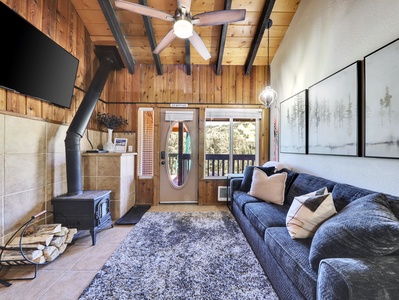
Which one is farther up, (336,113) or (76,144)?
(336,113)

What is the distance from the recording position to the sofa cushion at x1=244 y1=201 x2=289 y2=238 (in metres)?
1.92

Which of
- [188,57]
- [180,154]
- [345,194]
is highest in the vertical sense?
[188,57]

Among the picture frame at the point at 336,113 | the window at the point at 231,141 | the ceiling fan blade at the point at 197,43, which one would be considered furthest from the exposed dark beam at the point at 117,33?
the picture frame at the point at 336,113

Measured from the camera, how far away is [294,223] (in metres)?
1.57

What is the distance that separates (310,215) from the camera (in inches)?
59.4

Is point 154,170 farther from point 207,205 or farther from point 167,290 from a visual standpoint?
point 167,290

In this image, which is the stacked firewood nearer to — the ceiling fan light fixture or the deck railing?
the ceiling fan light fixture

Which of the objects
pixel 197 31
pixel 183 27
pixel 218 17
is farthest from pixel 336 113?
pixel 197 31

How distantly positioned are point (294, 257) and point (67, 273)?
2.08m

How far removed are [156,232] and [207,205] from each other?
1.55 meters

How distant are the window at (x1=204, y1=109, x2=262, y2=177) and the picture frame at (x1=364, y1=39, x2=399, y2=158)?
2.44 metres

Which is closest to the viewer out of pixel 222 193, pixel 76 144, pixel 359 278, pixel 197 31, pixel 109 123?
pixel 359 278

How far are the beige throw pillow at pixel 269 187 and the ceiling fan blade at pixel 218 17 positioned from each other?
2.04 meters

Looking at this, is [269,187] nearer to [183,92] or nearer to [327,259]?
[327,259]
